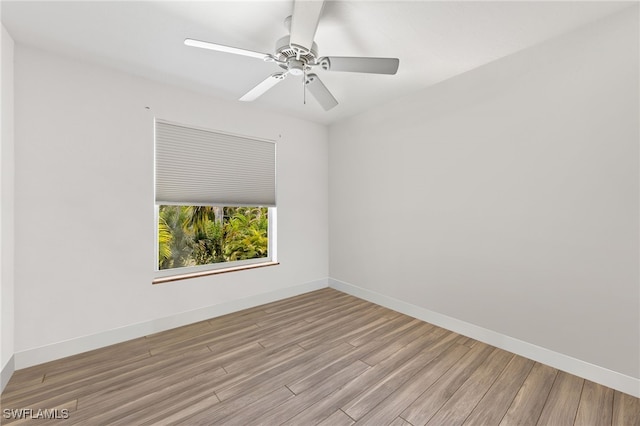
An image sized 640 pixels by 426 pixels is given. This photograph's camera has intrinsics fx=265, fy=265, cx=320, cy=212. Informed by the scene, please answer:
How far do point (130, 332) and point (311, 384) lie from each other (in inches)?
71.1

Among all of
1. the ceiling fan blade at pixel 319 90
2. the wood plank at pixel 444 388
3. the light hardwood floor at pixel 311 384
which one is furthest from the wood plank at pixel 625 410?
the ceiling fan blade at pixel 319 90

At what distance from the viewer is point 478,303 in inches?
97.3

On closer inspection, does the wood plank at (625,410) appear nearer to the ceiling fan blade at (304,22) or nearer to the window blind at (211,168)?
the ceiling fan blade at (304,22)

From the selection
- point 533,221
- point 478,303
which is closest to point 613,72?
point 533,221

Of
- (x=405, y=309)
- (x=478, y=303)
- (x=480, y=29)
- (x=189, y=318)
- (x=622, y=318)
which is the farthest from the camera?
(x=405, y=309)

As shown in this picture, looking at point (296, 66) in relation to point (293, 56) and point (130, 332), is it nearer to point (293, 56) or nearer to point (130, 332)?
point (293, 56)

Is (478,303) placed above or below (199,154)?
below

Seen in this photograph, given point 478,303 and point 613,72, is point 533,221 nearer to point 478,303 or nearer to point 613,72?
point 478,303

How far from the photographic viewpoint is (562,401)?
1.69m

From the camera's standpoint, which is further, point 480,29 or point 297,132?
point 297,132

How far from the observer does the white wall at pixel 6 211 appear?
5.88 ft

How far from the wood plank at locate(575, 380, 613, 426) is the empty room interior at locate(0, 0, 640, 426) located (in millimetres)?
19

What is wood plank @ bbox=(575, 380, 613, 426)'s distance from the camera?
5.03 ft

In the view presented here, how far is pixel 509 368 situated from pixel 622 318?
0.79 meters
